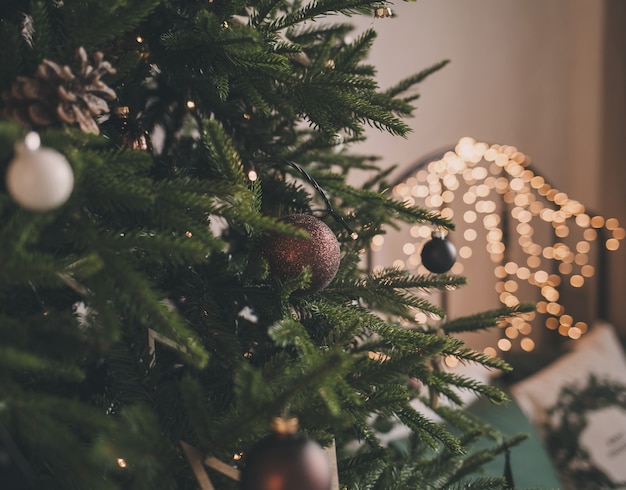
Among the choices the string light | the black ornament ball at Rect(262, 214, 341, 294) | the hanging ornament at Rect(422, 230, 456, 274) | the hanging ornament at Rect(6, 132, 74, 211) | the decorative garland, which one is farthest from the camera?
the string light

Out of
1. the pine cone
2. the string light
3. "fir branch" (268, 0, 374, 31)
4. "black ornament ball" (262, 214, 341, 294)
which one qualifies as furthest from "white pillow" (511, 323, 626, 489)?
the pine cone

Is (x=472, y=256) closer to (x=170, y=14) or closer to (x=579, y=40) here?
(x=579, y=40)

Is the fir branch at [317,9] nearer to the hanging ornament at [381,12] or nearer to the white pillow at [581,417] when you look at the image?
the hanging ornament at [381,12]

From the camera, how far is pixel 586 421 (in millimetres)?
1293

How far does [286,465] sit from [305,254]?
0.69 feet

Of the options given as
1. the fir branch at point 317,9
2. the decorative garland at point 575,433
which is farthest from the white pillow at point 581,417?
the fir branch at point 317,9

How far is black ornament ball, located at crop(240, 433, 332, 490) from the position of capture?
0.30 metres

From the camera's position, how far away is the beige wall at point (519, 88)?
2027 mm

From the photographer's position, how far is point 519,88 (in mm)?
2227

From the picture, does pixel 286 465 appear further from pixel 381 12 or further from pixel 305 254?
pixel 381 12

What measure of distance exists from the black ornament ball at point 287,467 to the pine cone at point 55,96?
25cm

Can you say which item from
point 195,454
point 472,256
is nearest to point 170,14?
point 195,454

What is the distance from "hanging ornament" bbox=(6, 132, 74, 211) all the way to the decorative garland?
1299 mm

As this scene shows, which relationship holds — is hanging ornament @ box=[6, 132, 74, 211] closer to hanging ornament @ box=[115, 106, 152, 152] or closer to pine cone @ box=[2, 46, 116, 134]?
pine cone @ box=[2, 46, 116, 134]
